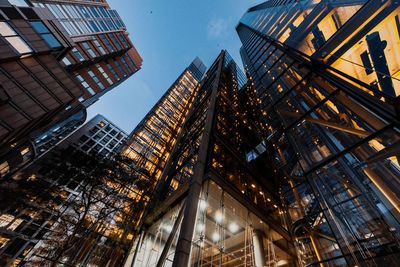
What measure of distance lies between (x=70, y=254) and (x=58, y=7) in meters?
34.8

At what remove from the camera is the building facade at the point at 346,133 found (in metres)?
5.27

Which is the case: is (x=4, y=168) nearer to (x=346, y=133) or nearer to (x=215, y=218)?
(x=215, y=218)

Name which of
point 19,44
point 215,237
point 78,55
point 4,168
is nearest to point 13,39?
point 19,44

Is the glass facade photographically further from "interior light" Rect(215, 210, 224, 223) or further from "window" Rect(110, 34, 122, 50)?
"interior light" Rect(215, 210, 224, 223)

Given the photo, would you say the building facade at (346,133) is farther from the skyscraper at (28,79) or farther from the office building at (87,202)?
the skyscraper at (28,79)

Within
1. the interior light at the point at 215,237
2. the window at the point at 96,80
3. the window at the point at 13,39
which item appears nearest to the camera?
the interior light at the point at 215,237

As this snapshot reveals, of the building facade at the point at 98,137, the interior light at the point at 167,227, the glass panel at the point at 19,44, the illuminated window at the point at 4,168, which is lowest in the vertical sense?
the interior light at the point at 167,227

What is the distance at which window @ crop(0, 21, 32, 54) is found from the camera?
33.8ft

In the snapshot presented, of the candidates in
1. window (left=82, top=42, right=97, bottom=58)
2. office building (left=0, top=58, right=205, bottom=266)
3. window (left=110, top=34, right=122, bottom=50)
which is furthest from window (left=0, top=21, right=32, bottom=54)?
window (left=110, top=34, right=122, bottom=50)

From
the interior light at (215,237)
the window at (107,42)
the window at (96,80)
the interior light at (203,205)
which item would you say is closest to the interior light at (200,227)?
the interior light at (203,205)

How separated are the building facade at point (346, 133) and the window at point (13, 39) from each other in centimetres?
1584

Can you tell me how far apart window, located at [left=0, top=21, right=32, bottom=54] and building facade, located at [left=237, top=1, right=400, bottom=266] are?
15.8 meters

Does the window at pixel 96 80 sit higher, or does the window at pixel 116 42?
the window at pixel 116 42

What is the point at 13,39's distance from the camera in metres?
10.7
